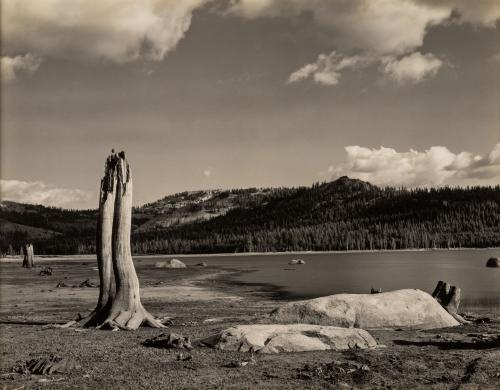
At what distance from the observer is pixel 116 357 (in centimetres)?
1546

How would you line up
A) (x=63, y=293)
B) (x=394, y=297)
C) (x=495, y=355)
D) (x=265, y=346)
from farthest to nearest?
(x=63, y=293), (x=394, y=297), (x=265, y=346), (x=495, y=355)

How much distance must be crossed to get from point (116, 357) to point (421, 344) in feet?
30.2

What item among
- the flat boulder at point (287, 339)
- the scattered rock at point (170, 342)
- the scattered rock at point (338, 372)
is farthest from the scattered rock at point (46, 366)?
the scattered rock at point (338, 372)

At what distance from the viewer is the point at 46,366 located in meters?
13.7

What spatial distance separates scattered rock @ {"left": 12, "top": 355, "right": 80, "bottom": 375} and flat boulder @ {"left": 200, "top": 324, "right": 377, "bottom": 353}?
14.3 feet

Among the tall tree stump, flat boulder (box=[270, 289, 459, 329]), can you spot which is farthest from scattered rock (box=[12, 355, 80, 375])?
flat boulder (box=[270, 289, 459, 329])

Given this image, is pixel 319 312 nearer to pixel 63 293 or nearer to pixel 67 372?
pixel 67 372

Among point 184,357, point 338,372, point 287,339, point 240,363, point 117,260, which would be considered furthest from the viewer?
point 117,260

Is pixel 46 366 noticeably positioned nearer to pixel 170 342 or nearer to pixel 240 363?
pixel 170 342

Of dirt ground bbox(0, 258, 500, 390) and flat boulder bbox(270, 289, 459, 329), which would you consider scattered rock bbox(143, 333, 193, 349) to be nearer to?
dirt ground bbox(0, 258, 500, 390)

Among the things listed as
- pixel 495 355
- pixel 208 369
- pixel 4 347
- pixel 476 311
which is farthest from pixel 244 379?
pixel 476 311

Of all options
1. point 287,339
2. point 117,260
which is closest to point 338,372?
point 287,339

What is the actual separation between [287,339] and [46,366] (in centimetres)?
664

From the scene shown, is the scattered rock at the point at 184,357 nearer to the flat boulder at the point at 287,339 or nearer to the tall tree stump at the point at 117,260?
the flat boulder at the point at 287,339
